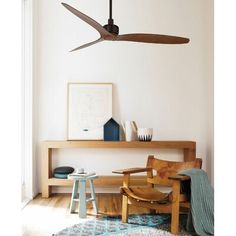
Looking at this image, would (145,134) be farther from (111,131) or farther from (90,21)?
(90,21)

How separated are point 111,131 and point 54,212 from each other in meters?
1.44

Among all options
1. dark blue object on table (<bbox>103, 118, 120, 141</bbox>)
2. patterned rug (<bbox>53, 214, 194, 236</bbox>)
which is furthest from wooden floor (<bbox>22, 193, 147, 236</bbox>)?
dark blue object on table (<bbox>103, 118, 120, 141</bbox>)

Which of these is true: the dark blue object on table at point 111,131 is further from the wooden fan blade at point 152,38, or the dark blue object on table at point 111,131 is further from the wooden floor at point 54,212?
the wooden fan blade at point 152,38

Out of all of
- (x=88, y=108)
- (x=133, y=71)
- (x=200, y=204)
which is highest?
(x=133, y=71)

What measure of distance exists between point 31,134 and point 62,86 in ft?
2.88

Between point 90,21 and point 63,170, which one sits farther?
point 63,170

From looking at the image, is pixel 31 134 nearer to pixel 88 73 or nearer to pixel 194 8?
pixel 88 73

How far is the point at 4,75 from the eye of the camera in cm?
85

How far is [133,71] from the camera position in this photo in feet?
15.3

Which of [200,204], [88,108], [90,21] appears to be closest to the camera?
[90,21]

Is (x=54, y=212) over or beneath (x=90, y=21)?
beneath

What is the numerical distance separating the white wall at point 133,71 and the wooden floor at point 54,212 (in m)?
0.57

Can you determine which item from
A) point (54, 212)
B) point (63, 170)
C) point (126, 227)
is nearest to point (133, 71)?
point (63, 170)
